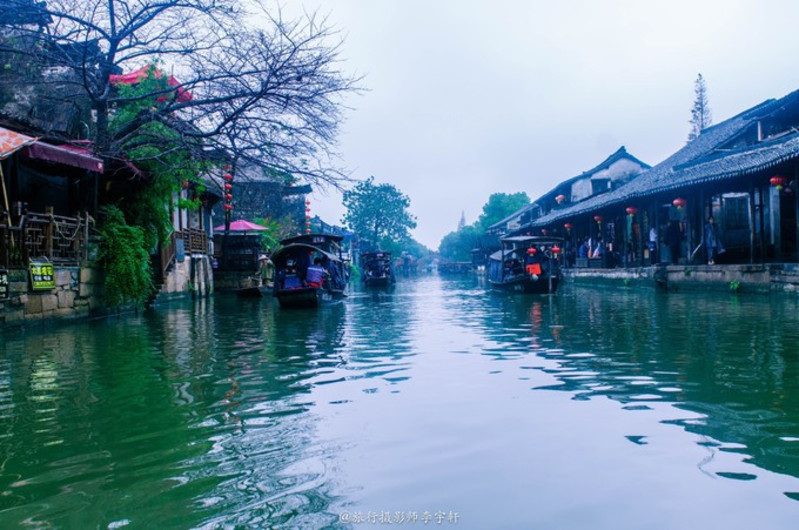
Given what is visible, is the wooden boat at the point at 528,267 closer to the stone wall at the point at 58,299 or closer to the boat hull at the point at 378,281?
the boat hull at the point at 378,281

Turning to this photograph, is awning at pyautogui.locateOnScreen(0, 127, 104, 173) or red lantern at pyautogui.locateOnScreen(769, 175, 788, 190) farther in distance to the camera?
red lantern at pyautogui.locateOnScreen(769, 175, 788, 190)

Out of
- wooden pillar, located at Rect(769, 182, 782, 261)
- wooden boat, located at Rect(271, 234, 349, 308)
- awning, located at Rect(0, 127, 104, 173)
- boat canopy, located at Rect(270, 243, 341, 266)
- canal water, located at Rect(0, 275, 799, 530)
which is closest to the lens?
canal water, located at Rect(0, 275, 799, 530)

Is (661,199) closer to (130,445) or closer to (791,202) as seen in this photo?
(791,202)

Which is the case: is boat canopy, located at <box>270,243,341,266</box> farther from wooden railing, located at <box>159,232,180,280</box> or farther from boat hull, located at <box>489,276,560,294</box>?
boat hull, located at <box>489,276,560,294</box>

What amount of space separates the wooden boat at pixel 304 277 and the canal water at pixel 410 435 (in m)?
7.48

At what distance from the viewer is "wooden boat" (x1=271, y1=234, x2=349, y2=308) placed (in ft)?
51.8

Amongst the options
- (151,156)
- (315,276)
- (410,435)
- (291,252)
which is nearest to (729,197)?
(315,276)

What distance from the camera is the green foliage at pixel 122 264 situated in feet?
44.3

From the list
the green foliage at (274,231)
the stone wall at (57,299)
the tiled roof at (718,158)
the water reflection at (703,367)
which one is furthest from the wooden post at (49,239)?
the tiled roof at (718,158)

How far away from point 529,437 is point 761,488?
50.5 inches

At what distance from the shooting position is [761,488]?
9.57ft

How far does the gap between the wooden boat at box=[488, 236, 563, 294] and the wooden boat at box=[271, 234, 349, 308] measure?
5.81 m

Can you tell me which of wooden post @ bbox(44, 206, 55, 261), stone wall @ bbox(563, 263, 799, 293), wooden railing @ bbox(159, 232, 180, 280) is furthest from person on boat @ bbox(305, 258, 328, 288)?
stone wall @ bbox(563, 263, 799, 293)

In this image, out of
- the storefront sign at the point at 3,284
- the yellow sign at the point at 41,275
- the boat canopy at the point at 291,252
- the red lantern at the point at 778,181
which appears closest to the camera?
the storefront sign at the point at 3,284
